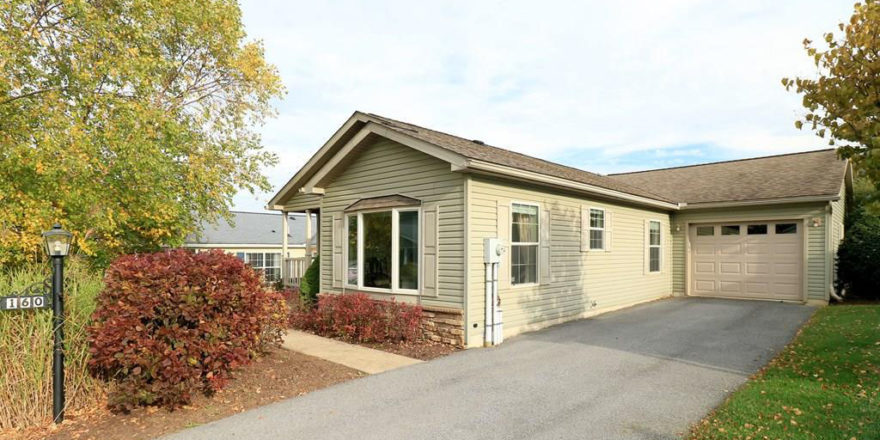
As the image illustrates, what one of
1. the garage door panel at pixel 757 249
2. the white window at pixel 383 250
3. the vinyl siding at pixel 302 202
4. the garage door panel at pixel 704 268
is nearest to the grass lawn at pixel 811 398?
the white window at pixel 383 250

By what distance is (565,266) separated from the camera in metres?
10.2

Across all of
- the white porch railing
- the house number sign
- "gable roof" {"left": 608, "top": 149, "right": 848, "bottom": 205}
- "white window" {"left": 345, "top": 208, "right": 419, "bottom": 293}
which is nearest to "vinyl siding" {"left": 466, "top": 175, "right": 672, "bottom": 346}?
"white window" {"left": 345, "top": 208, "right": 419, "bottom": 293}

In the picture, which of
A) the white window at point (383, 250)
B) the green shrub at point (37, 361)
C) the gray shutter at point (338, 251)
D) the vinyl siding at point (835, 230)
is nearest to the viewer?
the green shrub at point (37, 361)

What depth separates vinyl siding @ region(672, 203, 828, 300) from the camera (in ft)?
40.5

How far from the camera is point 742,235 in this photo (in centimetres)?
1368

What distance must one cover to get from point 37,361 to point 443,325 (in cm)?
535

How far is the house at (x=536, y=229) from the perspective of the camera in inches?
323

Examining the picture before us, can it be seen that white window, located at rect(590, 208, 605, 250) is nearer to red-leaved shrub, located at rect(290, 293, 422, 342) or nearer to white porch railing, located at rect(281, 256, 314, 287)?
red-leaved shrub, located at rect(290, 293, 422, 342)

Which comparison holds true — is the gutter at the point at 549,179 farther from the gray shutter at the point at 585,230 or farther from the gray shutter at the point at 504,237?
the gray shutter at the point at 504,237

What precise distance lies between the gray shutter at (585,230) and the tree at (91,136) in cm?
921

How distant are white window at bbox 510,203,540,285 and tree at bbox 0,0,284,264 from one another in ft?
24.1

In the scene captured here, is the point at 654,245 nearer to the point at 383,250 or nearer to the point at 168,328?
the point at 383,250

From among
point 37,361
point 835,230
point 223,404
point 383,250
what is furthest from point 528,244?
point 835,230

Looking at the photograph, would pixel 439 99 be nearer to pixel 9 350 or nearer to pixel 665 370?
pixel 665 370
